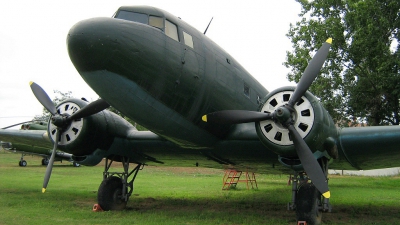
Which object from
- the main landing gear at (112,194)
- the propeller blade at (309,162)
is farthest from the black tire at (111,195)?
the propeller blade at (309,162)

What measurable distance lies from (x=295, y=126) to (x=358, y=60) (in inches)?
829

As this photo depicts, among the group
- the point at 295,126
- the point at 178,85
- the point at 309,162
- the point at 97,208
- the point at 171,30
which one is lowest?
the point at 97,208

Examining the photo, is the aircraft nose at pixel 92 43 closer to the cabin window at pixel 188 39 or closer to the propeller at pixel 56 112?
the cabin window at pixel 188 39

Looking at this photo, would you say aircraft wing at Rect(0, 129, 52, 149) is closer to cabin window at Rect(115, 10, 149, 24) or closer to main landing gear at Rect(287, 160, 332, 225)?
cabin window at Rect(115, 10, 149, 24)

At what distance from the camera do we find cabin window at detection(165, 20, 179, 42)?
7141mm

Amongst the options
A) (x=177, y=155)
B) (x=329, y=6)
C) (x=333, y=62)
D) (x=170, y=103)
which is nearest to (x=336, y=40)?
(x=333, y=62)

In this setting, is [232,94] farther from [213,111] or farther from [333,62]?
[333,62]

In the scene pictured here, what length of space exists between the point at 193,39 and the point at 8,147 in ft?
96.5

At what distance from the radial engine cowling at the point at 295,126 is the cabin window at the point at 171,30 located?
217 cm

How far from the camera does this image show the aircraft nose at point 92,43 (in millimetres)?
6012

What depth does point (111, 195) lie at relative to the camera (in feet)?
33.3

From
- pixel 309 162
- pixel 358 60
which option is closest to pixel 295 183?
pixel 309 162

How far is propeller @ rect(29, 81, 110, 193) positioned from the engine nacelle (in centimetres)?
12

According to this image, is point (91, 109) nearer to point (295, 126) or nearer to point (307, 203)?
point (295, 126)
